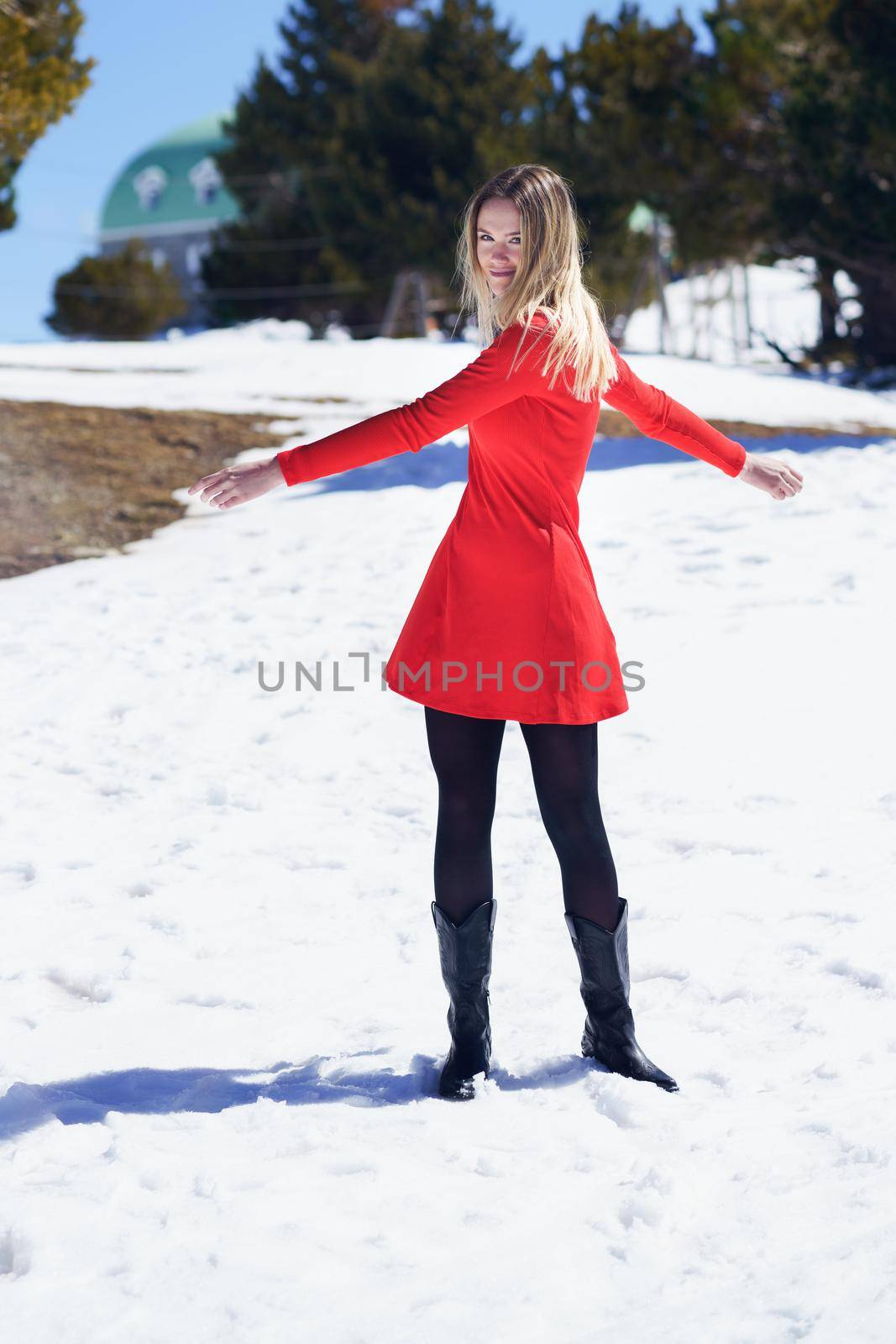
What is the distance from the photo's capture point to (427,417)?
2.50 m

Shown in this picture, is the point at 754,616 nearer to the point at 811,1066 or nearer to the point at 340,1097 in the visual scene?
the point at 811,1066

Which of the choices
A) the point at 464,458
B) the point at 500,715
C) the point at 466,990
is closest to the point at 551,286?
the point at 500,715

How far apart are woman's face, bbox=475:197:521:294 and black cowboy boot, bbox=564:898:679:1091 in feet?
4.46

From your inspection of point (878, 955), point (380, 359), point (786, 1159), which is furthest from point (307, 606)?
point (380, 359)

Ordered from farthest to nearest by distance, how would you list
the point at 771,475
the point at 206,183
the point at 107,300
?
1. the point at 206,183
2. the point at 107,300
3. the point at 771,475

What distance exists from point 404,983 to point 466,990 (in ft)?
2.22

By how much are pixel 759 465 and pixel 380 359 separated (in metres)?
14.3

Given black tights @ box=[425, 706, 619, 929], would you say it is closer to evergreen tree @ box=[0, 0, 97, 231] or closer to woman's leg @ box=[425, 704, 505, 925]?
woman's leg @ box=[425, 704, 505, 925]

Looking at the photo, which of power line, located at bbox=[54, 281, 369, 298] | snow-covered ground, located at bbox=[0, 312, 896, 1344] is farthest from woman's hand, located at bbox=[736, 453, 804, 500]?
power line, located at bbox=[54, 281, 369, 298]

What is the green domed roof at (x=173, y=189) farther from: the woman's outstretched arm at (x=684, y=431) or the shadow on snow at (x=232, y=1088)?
the shadow on snow at (x=232, y=1088)

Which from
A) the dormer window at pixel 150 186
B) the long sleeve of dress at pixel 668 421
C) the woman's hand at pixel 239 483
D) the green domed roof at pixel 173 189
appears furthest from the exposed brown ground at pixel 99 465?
the dormer window at pixel 150 186

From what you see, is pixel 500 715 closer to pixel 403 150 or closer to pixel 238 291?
pixel 403 150

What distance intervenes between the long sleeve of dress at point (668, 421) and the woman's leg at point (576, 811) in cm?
70

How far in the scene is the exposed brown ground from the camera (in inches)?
338
